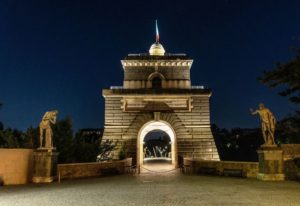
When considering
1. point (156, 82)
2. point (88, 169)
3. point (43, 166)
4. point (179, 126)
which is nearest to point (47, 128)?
point (43, 166)

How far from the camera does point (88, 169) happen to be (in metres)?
15.9

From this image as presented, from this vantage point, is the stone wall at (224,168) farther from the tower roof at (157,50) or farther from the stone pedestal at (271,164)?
the tower roof at (157,50)

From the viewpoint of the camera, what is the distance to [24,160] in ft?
45.7

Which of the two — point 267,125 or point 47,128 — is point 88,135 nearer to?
point 47,128

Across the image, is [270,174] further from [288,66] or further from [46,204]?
[46,204]

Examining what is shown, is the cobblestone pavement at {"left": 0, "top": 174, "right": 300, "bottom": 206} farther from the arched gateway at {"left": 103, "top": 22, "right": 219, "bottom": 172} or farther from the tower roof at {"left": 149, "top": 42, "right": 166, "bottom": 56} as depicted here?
the tower roof at {"left": 149, "top": 42, "right": 166, "bottom": 56}

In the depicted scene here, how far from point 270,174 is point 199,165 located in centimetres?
503

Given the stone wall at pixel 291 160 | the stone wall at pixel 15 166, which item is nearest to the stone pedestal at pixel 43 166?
the stone wall at pixel 15 166

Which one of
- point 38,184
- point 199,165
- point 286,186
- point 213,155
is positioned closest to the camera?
point 286,186

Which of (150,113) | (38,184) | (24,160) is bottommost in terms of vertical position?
(38,184)

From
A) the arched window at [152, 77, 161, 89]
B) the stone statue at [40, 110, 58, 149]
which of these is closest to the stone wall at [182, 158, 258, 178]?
the stone statue at [40, 110, 58, 149]

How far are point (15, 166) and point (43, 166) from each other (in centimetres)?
119

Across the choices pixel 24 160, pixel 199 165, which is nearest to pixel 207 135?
pixel 199 165

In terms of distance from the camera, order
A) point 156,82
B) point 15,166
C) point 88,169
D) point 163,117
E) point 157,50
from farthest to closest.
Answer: point 157,50, point 156,82, point 163,117, point 88,169, point 15,166
